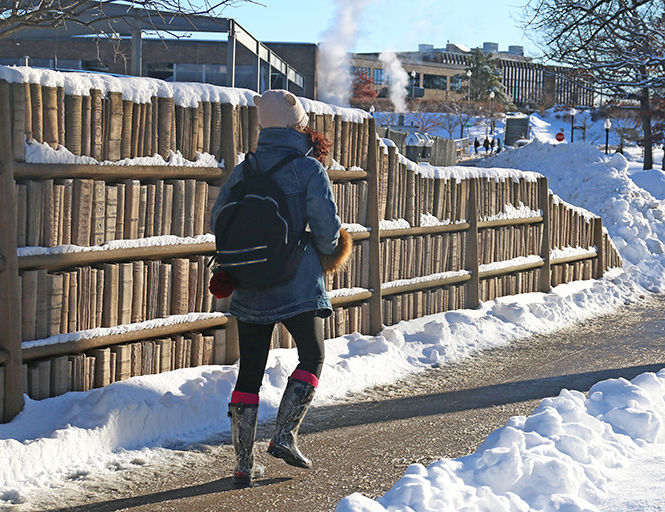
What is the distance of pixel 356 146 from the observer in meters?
9.34

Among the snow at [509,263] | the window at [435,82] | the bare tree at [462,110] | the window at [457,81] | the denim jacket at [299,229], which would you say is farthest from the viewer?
the window at [435,82]

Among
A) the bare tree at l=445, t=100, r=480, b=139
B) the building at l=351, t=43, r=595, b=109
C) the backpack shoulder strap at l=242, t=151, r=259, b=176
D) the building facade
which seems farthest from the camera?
the building at l=351, t=43, r=595, b=109

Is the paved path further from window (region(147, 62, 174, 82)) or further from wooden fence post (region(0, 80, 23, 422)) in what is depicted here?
window (region(147, 62, 174, 82))

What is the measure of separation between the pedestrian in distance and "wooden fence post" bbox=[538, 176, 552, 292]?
8.53 m

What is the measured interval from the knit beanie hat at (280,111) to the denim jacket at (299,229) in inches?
4.2

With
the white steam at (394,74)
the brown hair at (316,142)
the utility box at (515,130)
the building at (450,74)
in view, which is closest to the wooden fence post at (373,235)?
the brown hair at (316,142)

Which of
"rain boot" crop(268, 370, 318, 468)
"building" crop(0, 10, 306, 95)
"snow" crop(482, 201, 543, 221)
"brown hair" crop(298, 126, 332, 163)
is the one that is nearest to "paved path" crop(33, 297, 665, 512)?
"rain boot" crop(268, 370, 318, 468)

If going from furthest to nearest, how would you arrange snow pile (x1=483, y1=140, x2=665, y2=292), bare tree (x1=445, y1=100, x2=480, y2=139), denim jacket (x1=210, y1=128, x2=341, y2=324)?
1. bare tree (x1=445, y1=100, x2=480, y2=139)
2. snow pile (x1=483, y1=140, x2=665, y2=292)
3. denim jacket (x1=210, y1=128, x2=341, y2=324)

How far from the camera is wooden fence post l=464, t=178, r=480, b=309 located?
37.5ft

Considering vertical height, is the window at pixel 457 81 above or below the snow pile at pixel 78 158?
above

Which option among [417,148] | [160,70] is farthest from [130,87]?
[160,70]

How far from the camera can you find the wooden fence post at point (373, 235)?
9484 mm

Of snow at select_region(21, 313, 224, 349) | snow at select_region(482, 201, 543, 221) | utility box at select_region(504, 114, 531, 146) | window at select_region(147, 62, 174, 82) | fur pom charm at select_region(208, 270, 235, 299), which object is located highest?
window at select_region(147, 62, 174, 82)

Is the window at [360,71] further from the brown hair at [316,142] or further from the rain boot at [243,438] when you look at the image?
the rain boot at [243,438]
